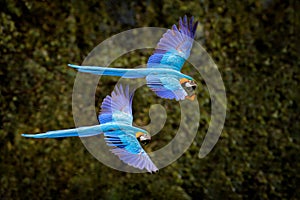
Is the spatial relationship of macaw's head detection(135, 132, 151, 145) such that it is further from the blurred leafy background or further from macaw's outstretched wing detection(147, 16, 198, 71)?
the blurred leafy background

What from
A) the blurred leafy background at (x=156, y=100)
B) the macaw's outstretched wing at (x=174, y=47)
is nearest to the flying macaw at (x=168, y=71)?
the macaw's outstretched wing at (x=174, y=47)

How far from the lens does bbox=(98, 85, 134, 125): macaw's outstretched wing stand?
2.68ft

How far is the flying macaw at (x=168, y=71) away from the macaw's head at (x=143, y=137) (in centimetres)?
7

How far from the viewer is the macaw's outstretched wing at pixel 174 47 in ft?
2.76

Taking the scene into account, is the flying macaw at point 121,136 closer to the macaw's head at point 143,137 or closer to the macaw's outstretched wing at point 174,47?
the macaw's head at point 143,137

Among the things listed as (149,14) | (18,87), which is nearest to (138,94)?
(149,14)

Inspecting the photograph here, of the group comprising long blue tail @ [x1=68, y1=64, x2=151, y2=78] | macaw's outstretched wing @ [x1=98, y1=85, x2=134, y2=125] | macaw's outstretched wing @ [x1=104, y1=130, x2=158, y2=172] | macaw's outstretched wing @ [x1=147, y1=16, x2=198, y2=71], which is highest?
macaw's outstretched wing @ [x1=147, y1=16, x2=198, y2=71]

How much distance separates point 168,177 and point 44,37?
193 cm

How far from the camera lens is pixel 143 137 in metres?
0.78

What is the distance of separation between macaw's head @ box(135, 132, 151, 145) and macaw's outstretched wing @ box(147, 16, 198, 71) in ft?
0.42

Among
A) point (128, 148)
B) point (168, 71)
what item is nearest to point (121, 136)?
point (128, 148)

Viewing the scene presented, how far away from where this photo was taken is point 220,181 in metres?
4.84

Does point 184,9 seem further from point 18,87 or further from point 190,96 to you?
point 190,96

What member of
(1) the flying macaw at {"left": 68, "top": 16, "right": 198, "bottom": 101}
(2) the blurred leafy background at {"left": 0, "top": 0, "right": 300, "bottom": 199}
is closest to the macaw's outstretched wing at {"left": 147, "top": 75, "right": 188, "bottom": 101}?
(1) the flying macaw at {"left": 68, "top": 16, "right": 198, "bottom": 101}
